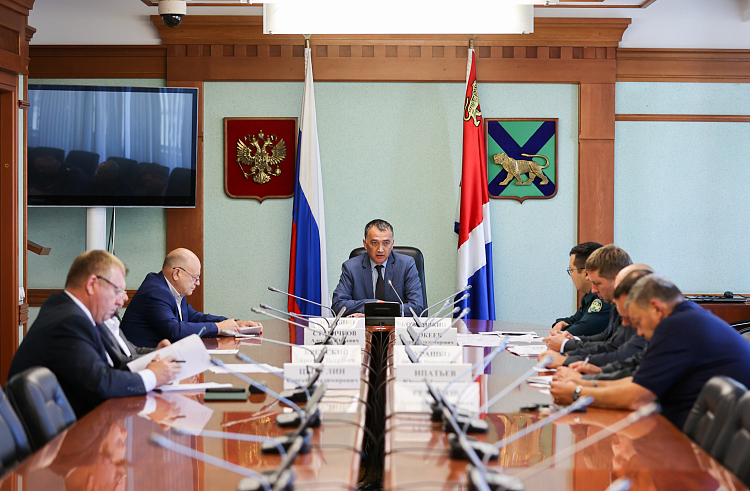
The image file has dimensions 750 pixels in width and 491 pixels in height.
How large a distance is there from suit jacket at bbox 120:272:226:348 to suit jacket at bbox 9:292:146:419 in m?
1.29

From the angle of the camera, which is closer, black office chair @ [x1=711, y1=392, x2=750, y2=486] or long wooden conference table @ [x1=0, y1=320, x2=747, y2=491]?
long wooden conference table @ [x1=0, y1=320, x2=747, y2=491]

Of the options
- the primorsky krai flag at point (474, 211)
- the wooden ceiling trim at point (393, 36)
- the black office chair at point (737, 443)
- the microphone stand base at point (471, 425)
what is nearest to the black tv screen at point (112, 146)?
the wooden ceiling trim at point (393, 36)

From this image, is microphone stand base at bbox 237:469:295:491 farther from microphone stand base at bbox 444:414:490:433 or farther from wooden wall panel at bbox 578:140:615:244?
wooden wall panel at bbox 578:140:615:244

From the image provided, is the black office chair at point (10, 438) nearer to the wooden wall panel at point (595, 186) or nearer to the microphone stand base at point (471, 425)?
the microphone stand base at point (471, 425)

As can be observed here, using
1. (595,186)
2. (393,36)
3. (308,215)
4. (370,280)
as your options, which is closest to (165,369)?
(370,280)

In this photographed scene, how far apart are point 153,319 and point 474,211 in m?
2.89

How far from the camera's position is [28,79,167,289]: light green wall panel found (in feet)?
19.5

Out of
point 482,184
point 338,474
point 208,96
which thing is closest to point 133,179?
point 208,96

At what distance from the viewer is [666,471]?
1721 mm

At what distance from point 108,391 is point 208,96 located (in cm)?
390

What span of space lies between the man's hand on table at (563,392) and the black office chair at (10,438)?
1.71m

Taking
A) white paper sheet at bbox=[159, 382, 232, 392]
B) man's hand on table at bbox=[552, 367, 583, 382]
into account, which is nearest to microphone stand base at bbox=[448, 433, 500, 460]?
man's hand on table at bbox=[552, 367, 583, 382]

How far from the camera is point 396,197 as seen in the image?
5980 mm

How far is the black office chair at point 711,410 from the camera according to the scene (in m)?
1.97
